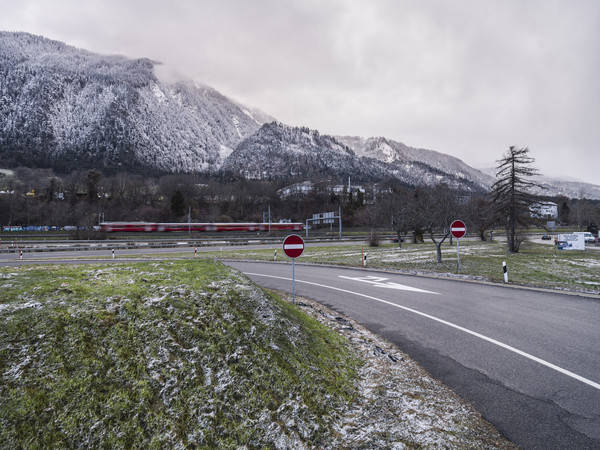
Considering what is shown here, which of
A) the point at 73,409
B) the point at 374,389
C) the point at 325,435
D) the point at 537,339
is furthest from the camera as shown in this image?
the point at 537,339

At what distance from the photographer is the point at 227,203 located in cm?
10281

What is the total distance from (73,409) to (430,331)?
6.43 meters

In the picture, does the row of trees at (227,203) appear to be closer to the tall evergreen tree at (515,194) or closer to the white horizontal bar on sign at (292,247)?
the tall evergreen tree at (515,194)

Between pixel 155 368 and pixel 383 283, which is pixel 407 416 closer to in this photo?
pixel 155 368

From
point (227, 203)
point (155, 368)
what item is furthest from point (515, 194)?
point (227, 203)

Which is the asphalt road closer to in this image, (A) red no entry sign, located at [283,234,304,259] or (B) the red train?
(A) red no entry sign, located at [283,234,304,259]

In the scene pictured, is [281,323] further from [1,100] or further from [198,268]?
[1,100]

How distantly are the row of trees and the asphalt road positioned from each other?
22.5 metres

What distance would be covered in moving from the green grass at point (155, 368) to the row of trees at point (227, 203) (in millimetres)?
29551

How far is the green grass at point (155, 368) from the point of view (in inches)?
112

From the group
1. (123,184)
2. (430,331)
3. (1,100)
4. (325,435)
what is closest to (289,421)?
(325,435)

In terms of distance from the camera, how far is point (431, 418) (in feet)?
11.5

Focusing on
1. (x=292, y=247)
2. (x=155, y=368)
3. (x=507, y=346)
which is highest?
(x=292, y=247)

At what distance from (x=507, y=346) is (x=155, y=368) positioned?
6071 mm
